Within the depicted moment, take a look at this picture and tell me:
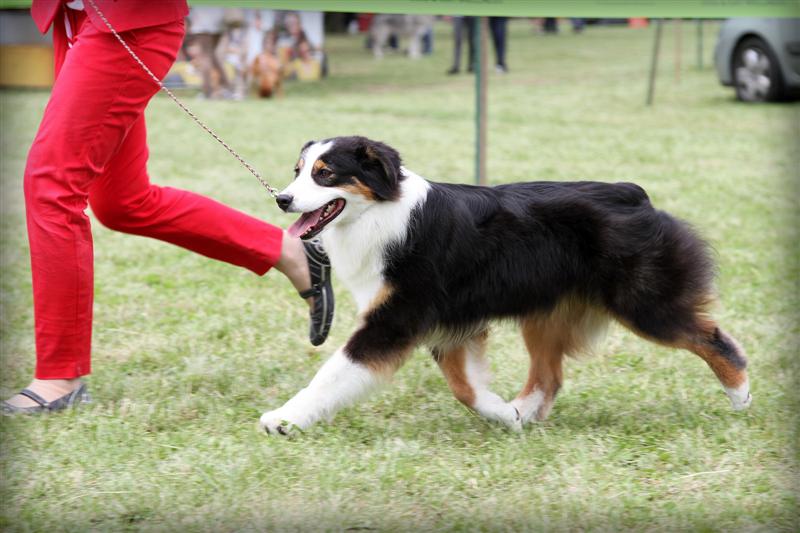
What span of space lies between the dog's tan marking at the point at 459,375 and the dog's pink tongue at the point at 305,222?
76cm

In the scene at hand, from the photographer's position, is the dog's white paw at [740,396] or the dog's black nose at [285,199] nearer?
the dog's black nose at [285,199]

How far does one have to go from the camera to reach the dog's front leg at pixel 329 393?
12.2ft

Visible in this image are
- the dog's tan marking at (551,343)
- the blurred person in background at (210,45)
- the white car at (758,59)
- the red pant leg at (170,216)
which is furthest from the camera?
the blurred person in background at (210,45)

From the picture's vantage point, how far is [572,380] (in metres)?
4.57

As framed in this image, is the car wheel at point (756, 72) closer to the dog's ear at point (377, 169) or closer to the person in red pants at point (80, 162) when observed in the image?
the dog's ear at point (377, 169)

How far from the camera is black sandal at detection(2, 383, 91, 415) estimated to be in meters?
3.92

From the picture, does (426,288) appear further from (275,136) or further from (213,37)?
(213,37)

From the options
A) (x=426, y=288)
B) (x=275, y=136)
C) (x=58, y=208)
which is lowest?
(x=275, y=136)

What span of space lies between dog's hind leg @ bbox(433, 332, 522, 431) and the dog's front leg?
38 centimetres

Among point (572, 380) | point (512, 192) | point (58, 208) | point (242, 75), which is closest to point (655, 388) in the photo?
point (572, 380)

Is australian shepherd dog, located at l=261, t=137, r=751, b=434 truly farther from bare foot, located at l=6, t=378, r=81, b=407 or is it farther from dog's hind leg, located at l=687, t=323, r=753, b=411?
bare foot, located at l=6, t=378, r=81, b=407

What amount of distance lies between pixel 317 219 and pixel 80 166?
905 mm

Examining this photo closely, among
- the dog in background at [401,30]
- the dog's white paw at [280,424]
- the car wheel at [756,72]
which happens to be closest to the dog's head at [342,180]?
the dog's white paw at [280,424]

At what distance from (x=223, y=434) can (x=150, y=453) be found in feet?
1.01
